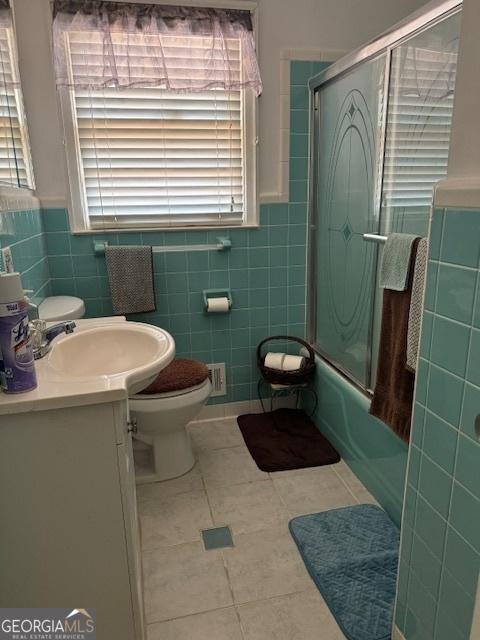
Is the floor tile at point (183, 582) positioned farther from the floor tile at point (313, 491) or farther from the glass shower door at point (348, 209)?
the glass shower door at point (348, 209)

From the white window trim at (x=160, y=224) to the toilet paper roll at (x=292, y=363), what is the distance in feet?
2.39

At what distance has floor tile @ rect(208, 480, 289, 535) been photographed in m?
1.76

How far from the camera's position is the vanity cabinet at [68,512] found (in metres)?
1.00

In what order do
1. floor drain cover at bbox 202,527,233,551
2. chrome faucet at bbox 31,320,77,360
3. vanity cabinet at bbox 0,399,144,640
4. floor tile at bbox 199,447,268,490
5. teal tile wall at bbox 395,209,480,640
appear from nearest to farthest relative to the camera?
teal tile wall at bbox 395,209,480,640, vanity cabinet at bbox 0,399,144,640, chrome faucet at bbox 31,320,77,360, floor drain cover at bbox 202,527,233,551, floor tile at bbox 199,447,268,490

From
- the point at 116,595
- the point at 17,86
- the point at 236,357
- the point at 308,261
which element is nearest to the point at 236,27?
the point at 17,86

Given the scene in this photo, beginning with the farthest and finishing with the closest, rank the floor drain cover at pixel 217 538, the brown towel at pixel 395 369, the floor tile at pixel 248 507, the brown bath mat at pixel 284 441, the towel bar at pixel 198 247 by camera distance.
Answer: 1. the towel bar at pixel 198 247
2. the brown bath mat at pixel 284 441
3. the floor tile at pixel 248 507
4. the floor drain cover at pixel 217 538
5. the brown towel at pixel 395 369

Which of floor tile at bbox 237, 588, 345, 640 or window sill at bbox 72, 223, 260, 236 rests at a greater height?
window sill at bbox 72, 223, 260, 236

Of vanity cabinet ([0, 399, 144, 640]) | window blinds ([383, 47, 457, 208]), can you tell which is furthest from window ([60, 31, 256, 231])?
vanity cabinet ([0, 399, 144, 640])

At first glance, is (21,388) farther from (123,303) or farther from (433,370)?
(123,303)

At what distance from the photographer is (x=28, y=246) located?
170cm

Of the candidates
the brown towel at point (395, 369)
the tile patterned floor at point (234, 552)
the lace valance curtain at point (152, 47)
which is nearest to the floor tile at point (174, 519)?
the tile patterned floor at point (234, 552)

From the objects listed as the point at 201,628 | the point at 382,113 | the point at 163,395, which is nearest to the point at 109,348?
the point at 163,395

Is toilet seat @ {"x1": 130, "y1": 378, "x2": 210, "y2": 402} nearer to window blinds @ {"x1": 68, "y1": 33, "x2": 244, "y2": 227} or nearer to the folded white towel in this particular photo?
the folded white towel

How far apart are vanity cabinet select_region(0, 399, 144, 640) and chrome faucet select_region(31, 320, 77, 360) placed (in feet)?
0.93
